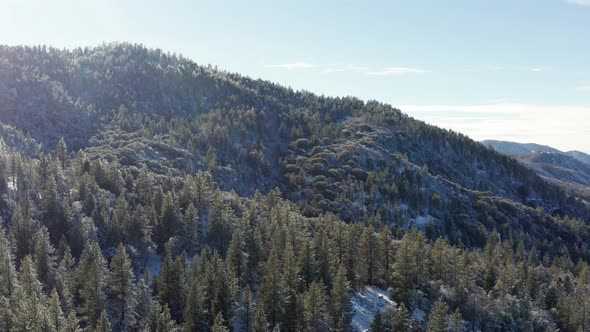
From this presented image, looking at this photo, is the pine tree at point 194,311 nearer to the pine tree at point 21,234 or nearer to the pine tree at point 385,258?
the pine tree at point 21,234

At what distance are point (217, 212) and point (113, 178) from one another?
31.8m

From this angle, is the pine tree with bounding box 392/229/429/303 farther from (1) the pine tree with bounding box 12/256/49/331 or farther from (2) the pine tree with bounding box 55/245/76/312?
(1) the pine tree with bounding box 12/256/49/331

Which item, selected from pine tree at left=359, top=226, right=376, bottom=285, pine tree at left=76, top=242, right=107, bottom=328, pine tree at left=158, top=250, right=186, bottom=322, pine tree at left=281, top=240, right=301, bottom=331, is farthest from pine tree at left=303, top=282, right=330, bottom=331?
pine tree at left=76, top=242, right=107, bottom=328

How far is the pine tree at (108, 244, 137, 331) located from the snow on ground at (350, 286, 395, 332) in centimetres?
3288

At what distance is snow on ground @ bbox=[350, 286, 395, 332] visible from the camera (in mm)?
68938

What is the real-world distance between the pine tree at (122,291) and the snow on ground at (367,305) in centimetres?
3288

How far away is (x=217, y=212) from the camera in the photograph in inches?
3666

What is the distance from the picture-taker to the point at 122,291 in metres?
62.2

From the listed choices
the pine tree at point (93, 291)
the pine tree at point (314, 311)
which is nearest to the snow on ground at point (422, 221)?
the pine tree at point (314, 311)

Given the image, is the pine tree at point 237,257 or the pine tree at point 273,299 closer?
the pine tree at point 273,299

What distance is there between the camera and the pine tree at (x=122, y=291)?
62312 millimetres

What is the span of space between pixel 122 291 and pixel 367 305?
1534 inches

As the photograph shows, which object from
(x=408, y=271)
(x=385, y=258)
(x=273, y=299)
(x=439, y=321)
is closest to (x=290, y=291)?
(x=273, y=299)

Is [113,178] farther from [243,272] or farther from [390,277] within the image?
[390,277]
